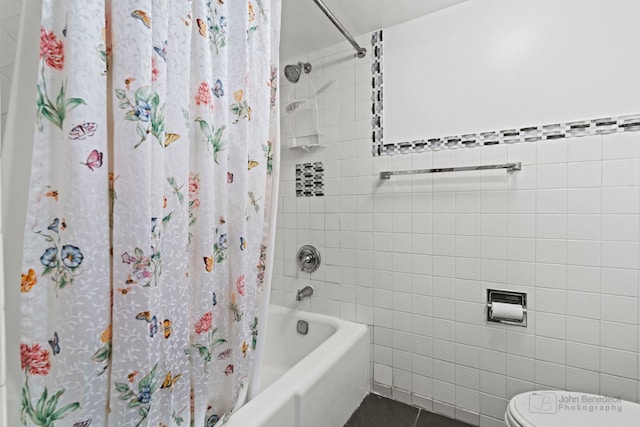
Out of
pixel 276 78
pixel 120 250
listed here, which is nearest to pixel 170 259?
pixel 120 250

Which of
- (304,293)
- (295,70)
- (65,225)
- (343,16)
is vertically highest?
(343,16)

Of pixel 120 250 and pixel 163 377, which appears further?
pixel 163 377

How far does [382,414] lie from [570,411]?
85cm

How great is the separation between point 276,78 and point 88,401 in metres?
1.11

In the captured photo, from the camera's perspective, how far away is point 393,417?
1.63m

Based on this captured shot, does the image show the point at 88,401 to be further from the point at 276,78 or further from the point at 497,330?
the point at 497,330


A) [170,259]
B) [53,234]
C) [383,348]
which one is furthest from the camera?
[383,348]

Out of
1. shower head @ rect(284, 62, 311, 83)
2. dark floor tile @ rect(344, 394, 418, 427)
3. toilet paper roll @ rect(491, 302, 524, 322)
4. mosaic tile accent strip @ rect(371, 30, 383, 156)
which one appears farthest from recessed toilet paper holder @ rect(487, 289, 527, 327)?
shower head @ rect(284, 62, 311, 83)

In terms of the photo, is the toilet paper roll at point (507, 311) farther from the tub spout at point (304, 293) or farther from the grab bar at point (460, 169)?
the tub spout at point (304, 293)

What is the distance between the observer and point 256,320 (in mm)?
1109

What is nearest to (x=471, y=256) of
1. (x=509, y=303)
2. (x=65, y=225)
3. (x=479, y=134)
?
(x=509, y=303)

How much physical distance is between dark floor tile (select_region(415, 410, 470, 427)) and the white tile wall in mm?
40

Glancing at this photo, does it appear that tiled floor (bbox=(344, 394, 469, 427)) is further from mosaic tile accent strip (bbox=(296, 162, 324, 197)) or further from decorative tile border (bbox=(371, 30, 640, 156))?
decorative tile border (bbox=(371, 30, 640, 156))

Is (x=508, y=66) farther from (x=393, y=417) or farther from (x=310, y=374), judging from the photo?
(x=393, y=417)
